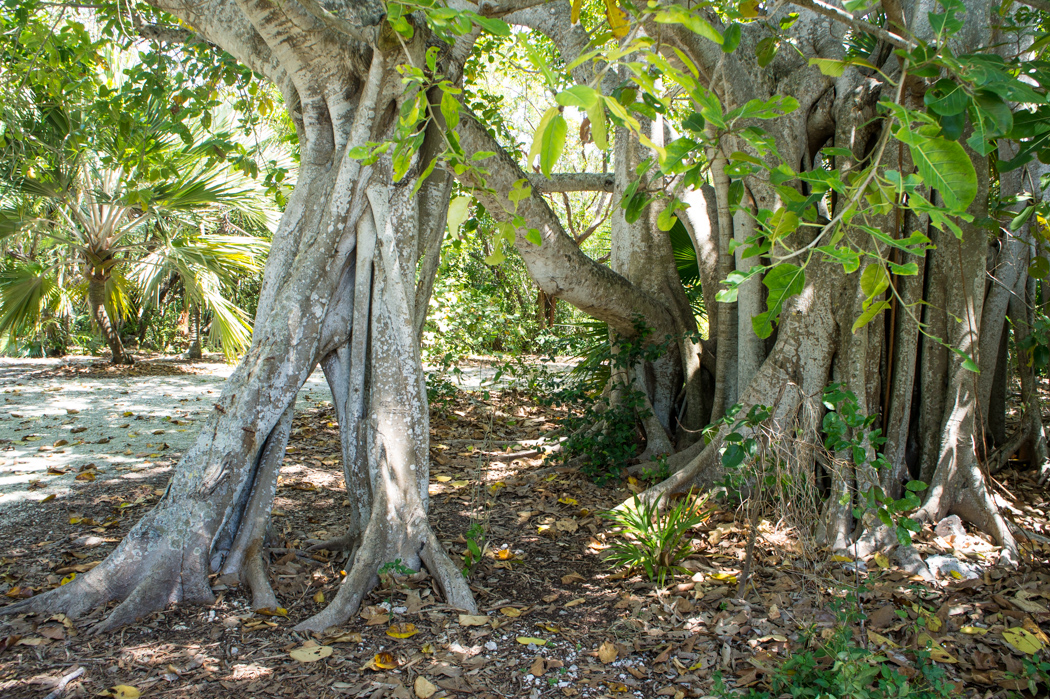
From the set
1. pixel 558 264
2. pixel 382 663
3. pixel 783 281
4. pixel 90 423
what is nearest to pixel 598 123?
pixel 783 281

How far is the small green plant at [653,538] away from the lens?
3283 millimetres

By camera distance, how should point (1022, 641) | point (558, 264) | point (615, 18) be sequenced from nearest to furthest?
point (615, 18), point (1022, 641), point (558, 264)

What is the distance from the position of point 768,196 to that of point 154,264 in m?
8.11

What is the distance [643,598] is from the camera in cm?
310

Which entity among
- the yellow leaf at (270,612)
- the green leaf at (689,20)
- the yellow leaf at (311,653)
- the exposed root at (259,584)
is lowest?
the yellow leaf at (311,653)

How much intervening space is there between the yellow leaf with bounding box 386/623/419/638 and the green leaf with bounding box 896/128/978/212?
2.40 metres

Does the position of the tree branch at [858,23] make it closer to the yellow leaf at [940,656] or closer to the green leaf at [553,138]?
the green leaf at [553,138]

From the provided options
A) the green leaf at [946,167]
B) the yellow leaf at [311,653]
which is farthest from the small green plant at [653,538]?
the green leaf at [946,167]

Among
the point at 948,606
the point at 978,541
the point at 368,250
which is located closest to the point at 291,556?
the point at 368,250

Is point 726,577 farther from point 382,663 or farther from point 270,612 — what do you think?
point 270,612

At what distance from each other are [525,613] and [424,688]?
0.70m

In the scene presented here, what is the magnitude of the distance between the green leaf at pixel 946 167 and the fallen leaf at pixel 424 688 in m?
2.19

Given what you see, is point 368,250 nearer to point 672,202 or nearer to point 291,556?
point 291,556

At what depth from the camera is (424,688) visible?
237 cm
